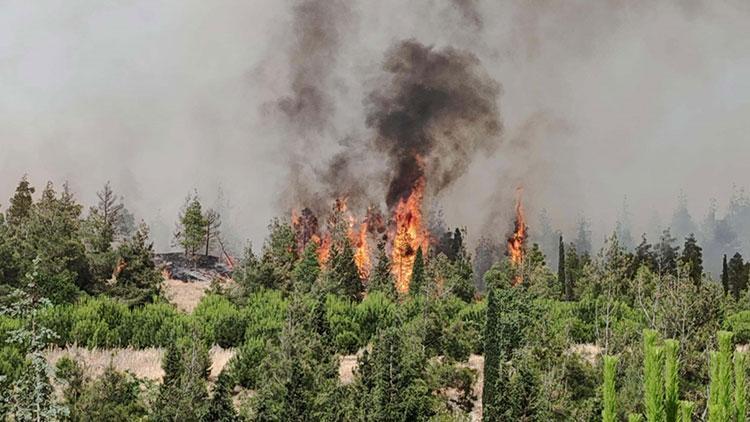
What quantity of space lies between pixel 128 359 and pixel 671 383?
78.3ft

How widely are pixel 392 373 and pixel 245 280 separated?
19.7 m

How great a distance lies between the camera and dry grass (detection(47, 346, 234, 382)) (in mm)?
25891

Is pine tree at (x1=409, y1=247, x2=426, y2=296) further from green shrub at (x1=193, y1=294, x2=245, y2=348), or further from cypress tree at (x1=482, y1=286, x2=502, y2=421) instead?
cypress tree at (x1=482, y1=286, x2=502, y2=421)

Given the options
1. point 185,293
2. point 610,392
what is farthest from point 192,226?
point 610,392

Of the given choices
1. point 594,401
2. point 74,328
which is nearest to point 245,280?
point 74,328

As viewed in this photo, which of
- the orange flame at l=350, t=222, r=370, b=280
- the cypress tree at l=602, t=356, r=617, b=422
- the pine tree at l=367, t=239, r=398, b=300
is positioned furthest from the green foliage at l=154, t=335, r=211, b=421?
the orange flame at l=350, t=222, r=370, b=280

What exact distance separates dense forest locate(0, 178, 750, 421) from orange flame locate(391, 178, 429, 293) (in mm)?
16151

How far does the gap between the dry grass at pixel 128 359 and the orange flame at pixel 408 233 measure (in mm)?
36395

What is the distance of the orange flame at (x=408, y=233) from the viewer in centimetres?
6731

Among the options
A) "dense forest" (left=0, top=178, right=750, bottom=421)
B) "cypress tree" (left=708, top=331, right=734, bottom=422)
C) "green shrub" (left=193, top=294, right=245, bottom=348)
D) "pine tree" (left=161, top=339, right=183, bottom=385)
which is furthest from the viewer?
"green shrub" (left=193, top=294, right=245, bottom=348)

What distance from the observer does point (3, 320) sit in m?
27.3

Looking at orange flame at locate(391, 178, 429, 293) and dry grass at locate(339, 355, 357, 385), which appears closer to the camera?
dry grass at locate(339, 355, 357, 385)

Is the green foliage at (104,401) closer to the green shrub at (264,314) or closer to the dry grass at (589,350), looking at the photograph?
the green shrub at (264,314)

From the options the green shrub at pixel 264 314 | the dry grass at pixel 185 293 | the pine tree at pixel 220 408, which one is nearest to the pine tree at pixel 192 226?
the dry grass at pixel 185 293
